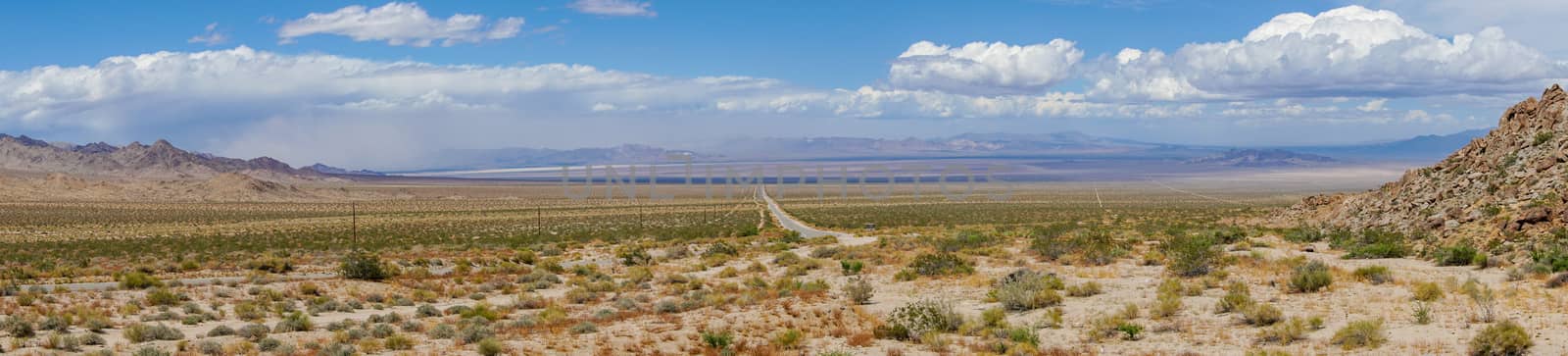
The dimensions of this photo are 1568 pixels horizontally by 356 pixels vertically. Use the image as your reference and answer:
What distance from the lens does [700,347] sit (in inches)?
588

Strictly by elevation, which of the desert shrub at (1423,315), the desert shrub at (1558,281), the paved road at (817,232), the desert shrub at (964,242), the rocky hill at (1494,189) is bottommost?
the paved road at (817,232)

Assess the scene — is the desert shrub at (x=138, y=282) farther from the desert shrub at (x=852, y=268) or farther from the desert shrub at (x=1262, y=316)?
the desert shrub at (x=1262, y=316)


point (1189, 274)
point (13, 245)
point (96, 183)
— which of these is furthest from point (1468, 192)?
point (96, 183)

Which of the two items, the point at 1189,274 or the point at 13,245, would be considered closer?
the point at 1189,274

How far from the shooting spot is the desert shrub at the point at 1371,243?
2392cm

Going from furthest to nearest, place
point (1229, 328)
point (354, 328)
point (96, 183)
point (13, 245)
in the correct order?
point (96, 183), point (13, 245), point (354, 328), point (1229, 328)

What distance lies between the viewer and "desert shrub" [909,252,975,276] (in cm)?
2467

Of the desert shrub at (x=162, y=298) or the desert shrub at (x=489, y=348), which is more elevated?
the desert shrub at (x=489, y=348)

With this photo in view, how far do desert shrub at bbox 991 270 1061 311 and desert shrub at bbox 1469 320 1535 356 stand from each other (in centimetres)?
699

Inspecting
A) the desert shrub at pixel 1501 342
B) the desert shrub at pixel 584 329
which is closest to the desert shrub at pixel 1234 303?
the desert shrub at pixel 1501 342

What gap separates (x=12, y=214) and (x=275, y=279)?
69303 mm

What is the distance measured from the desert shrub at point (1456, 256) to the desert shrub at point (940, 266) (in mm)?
10105

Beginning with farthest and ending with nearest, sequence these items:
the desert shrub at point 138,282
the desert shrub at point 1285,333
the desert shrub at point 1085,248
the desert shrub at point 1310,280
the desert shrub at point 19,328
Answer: the desert shrub at point 1085,248 < the desert shrub at point 138,282 < the desert shrub at point 1310,280 < the desert shrub at point 19,328 < the desert shrub at point 1285,333

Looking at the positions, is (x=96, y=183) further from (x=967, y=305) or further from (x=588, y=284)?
(x=967, y=305)
